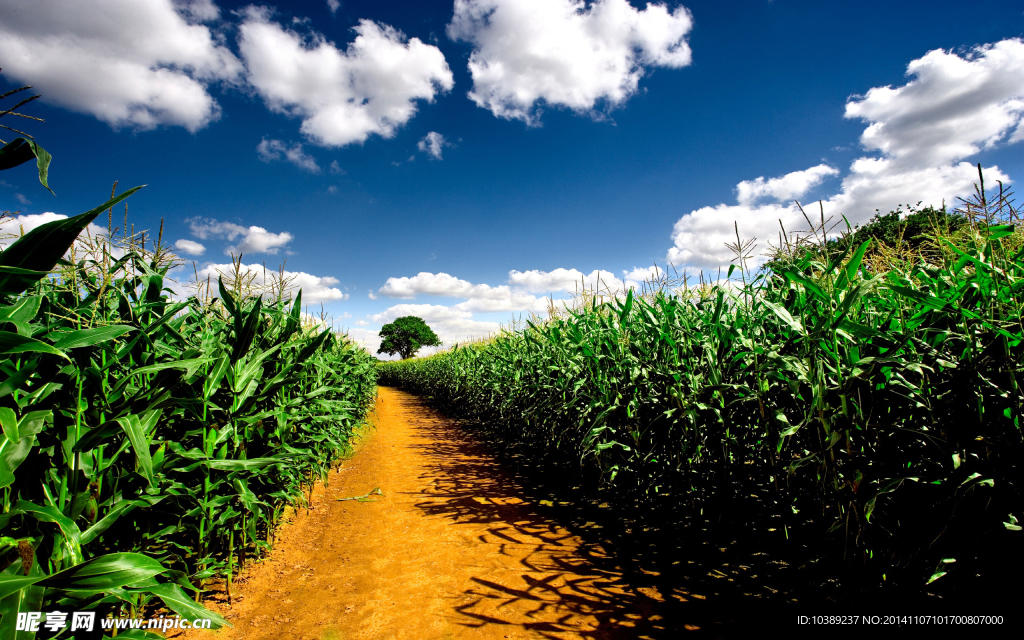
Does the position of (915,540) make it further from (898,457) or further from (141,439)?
(141,439)

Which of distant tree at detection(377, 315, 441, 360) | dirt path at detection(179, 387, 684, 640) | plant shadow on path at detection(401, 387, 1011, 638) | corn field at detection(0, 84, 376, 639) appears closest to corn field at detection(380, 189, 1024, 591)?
plant shadow on path at detection(401, 387, 1011, 638)

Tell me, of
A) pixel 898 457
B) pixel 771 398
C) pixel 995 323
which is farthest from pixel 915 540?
pixel 995 323

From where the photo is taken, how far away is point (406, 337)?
5772 cm

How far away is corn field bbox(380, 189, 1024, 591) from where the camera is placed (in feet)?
5.30

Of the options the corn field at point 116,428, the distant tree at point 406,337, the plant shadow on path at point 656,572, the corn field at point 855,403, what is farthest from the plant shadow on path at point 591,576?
Result: the distant tree at point 406,337

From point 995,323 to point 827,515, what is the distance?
47.2 inches

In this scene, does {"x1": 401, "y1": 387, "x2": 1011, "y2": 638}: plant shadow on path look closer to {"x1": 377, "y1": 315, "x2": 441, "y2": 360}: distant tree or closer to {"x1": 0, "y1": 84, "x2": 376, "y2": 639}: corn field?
{"x1": 0, "y1": 84, "x2": 376, "y2": 639}: corn field

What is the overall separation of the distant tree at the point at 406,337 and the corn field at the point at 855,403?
5472cm

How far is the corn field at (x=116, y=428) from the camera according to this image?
4.38ft

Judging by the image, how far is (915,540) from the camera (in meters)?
1.77

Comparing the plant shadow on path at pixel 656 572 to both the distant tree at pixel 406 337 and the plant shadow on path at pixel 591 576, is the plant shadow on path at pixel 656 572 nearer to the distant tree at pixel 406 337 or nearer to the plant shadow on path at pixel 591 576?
the plant shadow on path at pixel 591 576

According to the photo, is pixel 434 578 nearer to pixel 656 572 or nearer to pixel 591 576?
pixel 591 576

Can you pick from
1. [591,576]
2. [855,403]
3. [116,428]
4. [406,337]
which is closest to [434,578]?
[591,576]

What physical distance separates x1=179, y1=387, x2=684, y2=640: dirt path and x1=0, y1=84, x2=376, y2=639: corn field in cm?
43
